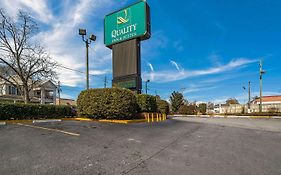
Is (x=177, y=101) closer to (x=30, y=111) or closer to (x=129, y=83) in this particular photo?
(x=129, y=83)

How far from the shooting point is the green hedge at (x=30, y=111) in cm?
1127

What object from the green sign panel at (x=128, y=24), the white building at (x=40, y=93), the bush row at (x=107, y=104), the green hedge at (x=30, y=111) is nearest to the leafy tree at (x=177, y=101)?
the white building at (x=40, y=93)

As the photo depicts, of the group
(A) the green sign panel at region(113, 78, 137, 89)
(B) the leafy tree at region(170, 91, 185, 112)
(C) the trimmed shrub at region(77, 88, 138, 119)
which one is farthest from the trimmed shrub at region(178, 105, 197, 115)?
(C) the trimmed shrub at region(77, 88, 138, 119)

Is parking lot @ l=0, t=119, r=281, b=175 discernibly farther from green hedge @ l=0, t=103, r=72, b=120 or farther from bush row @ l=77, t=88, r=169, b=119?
green hedge @ l=0, t=103, r=72, b=120

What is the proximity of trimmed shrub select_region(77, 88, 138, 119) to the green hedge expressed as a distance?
4.58 meters

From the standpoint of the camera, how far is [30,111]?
42.0 ft

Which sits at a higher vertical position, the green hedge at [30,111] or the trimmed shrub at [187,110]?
the green hedge at [30,111]

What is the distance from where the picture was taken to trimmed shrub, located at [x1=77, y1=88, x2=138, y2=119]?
1035cm

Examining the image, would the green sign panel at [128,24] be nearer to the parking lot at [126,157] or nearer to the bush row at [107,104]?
the bush row at [107,104]

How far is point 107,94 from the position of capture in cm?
1052

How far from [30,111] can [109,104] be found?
649cm

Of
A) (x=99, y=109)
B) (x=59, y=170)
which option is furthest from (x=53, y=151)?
(x=99, y=109)

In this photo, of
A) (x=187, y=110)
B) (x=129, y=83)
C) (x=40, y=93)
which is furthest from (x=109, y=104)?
(x=40, y=93)

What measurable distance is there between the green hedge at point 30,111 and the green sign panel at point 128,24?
7.63 metres
